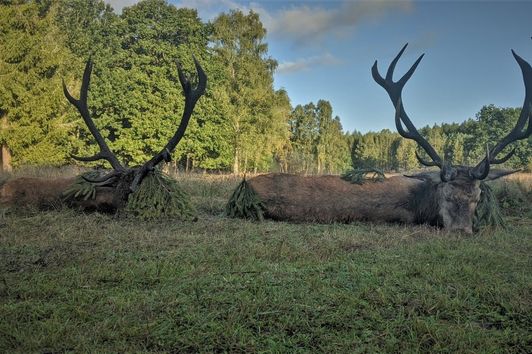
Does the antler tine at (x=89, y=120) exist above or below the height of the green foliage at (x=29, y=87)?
below

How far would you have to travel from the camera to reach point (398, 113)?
6.78 m

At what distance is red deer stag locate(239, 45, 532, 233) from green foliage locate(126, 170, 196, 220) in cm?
133

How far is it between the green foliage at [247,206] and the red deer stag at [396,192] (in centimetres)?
14

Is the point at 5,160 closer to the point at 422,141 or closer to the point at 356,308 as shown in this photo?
the point at 422,141

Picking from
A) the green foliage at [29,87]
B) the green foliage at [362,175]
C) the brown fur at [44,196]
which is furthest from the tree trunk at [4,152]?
the green foliage at [362,175]

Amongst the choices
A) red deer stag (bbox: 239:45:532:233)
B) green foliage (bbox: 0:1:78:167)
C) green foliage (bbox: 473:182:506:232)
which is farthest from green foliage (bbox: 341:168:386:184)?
green foliage (bbox: 0:1:78:167)

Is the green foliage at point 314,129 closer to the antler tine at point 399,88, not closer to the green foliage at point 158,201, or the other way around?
the antler tine at point 399,88

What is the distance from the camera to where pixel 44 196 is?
695 cm

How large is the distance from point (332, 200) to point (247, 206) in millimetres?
1478

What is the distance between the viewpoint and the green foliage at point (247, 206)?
6855mm

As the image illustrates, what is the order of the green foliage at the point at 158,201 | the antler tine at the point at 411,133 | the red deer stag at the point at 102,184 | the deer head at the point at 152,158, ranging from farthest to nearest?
the antler tine at the point at 411,133 → the red deer stag at the point at 102,184 → the green foliage at the point at 158,201 → the deer head at the point at 152,158

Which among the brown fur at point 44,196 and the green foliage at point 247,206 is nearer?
the brown fur at point 44,196

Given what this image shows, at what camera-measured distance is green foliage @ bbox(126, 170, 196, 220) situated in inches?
247

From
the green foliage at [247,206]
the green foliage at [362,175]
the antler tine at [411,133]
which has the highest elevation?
the antler tine at [411,133]
